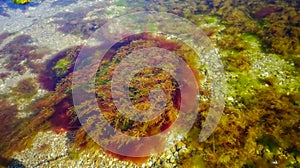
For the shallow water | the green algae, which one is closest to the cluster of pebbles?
the shallow water

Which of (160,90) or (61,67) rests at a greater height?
(160,90)

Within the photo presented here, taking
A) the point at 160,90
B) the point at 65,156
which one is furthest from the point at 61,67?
the point at 65,156

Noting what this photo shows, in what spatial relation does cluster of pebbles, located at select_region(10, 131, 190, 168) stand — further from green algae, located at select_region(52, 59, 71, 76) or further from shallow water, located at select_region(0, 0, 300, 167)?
green algae, located at select_region(52, 59, 71, 76)

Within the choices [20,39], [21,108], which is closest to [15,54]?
[20,39]

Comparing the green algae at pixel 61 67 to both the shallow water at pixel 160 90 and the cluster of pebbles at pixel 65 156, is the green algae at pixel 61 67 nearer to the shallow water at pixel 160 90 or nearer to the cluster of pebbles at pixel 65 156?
the shallow water at pixel 160 90

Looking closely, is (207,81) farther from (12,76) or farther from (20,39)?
(20,39)

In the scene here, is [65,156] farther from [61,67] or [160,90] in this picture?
[61,67]

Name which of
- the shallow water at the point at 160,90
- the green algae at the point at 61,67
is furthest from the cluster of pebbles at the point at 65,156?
the green algae at the point at 61,67

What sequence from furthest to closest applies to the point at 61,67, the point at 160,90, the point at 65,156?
the point at 61,67 → the point at 160,90 → the point at 65,156
